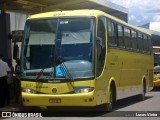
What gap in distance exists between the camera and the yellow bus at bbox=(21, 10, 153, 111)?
562 inches

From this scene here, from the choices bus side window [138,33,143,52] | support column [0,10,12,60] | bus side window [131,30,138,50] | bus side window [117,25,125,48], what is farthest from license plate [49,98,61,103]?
bus side window [138,33,143,52]

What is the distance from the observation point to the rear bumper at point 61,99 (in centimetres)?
1413

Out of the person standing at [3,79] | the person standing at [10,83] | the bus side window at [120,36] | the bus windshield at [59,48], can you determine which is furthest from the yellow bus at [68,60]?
the person standing at [10,83]

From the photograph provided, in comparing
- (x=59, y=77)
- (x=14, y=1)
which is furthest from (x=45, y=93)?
(x=14, y=1)

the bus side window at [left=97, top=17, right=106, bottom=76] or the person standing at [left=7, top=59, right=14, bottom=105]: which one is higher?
the bus side window at [left=97, top=17, right=106, bottom=76]

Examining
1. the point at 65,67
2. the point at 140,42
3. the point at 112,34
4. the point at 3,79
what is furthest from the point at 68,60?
the point at 140,42

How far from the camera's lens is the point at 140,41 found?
22172 millimetres

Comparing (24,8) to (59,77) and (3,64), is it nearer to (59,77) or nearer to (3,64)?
(3,64)

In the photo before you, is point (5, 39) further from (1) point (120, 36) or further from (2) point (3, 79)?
(1) point (120, 36)

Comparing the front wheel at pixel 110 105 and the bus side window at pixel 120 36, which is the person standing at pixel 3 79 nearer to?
the front wheel at pixel 110 105

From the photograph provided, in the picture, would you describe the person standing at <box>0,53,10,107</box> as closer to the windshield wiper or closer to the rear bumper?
the rear bumper

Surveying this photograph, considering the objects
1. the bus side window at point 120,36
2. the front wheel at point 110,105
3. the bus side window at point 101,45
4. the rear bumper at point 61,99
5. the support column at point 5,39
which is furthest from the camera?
the support column at point 5,39

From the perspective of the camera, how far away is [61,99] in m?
14.2

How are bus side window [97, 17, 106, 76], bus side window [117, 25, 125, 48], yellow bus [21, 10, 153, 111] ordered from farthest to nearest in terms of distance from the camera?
bus side window [117, 25, 125, 48] < bus side window [97, 17, 106, 76] < yellow bus [21, 10, 153, 111]
